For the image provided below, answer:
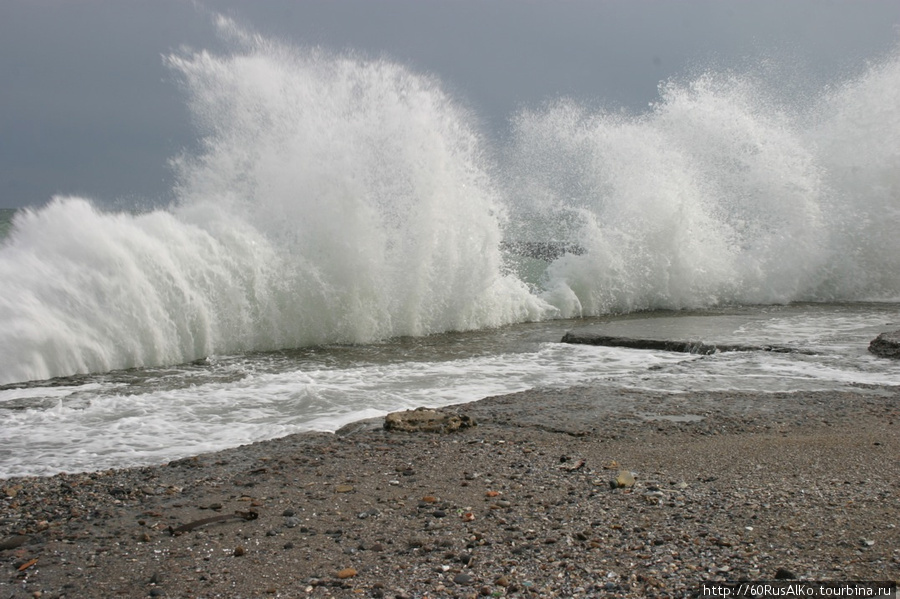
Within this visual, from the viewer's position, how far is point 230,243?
10766mm

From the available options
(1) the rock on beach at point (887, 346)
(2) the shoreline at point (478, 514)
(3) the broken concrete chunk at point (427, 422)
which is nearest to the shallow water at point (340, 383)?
(1) the rock on beach at point (887, 346)

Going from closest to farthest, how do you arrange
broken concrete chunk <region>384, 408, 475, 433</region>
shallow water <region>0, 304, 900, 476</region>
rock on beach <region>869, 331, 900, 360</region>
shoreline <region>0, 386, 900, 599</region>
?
shoreline <region>0, 386, 900, 599</region>, broken concrete chunk <region>384, 408, 475, 433</region>, shallow water <region>0, 304, 900, 476</region>, rock on beach <region>869, 331, 900, 360</region>

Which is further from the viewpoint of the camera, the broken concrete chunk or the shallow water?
the shallow water

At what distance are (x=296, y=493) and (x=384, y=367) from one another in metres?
4.29

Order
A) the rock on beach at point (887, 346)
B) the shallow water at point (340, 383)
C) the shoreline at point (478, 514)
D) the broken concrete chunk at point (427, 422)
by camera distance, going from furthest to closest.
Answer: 1. the rock on beach at point (887, 346)
2. the shallow water at point (340, 383)
3. the broken concrete chunk at point (427, 422)
4. the shoreline at point (478, 514)

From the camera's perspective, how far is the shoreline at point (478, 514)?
8.70ft

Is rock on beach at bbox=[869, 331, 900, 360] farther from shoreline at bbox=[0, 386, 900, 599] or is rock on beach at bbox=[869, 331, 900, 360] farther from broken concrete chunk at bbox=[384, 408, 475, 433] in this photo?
broken concrete chunk at bbox=[384, 408, 475, 433]

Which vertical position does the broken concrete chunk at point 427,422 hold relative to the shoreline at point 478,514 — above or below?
above

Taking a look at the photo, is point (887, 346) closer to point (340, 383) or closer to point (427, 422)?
point (427, 422)

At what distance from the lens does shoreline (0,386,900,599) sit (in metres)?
2.65

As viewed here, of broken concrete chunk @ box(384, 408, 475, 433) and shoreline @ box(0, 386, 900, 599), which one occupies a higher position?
broken concrete chunk @ box(384, 408, 475, 433)

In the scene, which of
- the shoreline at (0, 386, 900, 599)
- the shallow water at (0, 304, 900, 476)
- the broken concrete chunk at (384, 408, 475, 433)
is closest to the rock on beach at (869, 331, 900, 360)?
the shallow water at (0, 304, 900, 476)

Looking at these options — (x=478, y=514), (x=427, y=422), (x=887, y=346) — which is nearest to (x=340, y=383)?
(x=427, y=422)

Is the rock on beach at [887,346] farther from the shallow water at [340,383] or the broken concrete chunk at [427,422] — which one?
the broken concrete chunk at [427,422]
